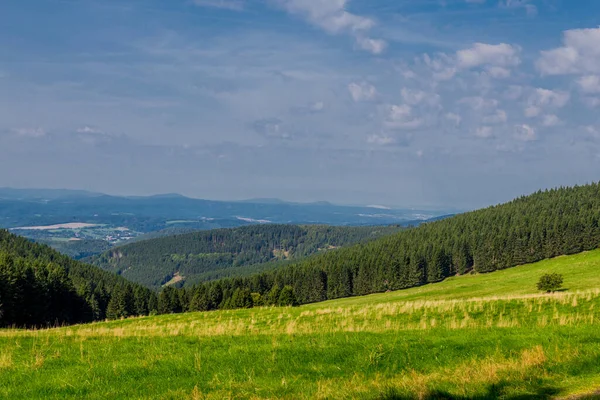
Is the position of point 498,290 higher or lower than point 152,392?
lower

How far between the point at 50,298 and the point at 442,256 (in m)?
100

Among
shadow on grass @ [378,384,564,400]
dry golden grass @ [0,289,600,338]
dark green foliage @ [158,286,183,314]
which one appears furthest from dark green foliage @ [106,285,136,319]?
shadow on grass @ [378,384,564,400]

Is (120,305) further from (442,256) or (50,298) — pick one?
(442,256)

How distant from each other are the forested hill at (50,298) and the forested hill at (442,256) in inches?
560

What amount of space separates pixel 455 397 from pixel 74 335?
646 inches

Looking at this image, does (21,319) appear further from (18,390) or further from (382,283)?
(382,283)

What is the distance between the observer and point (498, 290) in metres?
62.4

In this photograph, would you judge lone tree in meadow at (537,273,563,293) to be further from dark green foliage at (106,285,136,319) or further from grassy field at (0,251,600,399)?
dark green foliage at (106,285,136,319)

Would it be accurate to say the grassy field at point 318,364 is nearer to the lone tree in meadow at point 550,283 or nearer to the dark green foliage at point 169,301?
the lone tree in meadow at point 550,283

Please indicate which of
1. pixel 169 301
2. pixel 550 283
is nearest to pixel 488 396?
pixel 550 283

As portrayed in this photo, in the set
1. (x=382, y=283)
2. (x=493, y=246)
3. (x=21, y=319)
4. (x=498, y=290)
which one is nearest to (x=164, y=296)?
(x=21, y=319)

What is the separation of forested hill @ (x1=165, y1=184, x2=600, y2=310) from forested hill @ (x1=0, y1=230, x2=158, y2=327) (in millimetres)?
14215

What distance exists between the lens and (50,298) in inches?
3268

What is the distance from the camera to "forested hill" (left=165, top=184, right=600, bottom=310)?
11719 centimetres
